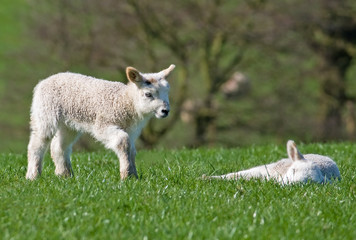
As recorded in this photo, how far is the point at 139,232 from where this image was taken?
5000 mm

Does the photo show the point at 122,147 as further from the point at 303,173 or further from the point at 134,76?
the point at 303,173

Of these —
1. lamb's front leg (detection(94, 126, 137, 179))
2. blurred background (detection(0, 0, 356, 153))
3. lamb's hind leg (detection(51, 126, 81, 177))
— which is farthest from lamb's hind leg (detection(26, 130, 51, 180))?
blurred background (detection(0, 0, 356, 153))

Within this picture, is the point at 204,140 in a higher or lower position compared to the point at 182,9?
lower

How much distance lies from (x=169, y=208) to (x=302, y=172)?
2.31 meters

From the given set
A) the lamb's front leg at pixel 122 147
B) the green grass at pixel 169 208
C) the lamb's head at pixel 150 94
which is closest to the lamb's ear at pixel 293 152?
the green grass at pixel 169 208

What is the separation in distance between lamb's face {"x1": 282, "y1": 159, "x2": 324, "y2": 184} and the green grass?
0.87 ft

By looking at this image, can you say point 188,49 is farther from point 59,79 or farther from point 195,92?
point 59,79

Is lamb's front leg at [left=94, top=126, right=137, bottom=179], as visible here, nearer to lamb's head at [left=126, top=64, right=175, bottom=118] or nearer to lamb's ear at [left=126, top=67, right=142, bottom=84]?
lamb's head at [left=126, top=64, right=175, bottom=118]

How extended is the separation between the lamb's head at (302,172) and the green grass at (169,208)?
0.27m

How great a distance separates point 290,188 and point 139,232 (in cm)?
229

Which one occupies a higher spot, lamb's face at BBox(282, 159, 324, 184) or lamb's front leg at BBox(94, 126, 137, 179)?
lamb's face at BBox(282, 159, 324, 184)

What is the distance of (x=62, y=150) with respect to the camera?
7.93 meters

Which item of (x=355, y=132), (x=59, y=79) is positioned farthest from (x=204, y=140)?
(x=59, y=79)

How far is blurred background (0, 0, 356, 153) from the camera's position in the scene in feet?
71.3
